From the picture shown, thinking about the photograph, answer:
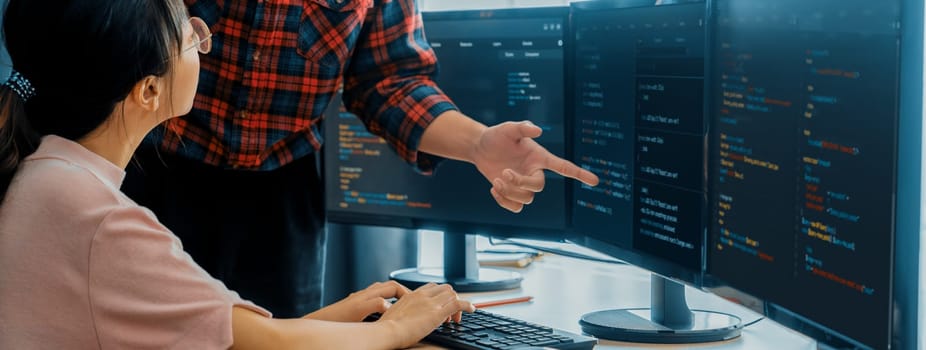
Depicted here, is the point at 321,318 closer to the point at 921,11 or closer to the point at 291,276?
the point at 291,276

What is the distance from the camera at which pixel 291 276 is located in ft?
6.40

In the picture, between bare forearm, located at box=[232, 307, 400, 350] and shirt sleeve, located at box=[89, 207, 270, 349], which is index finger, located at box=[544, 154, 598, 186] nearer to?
bare forearm, located at box=[232, 307, 400, 350]

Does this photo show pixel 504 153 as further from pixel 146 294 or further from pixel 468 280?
pixel 146 294

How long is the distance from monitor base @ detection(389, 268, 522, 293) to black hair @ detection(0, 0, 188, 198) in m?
0.83

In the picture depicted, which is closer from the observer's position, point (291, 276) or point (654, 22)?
point (654, 22)

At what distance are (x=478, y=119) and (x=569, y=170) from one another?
0.38 m

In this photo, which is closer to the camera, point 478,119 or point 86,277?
point 86,277

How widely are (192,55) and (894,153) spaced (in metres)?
0.76

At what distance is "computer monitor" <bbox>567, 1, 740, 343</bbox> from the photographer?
59.6 inches

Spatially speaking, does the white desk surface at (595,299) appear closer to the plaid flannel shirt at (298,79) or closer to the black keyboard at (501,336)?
the black keyboard at (501,336)

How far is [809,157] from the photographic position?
120 centimetres

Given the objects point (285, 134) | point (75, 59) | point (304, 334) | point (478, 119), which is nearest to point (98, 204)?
point (75, 59)

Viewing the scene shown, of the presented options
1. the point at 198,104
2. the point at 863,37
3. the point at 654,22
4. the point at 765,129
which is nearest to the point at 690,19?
the point at 654,22

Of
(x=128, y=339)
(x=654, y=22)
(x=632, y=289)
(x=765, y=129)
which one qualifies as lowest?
(x=632, y=289)
